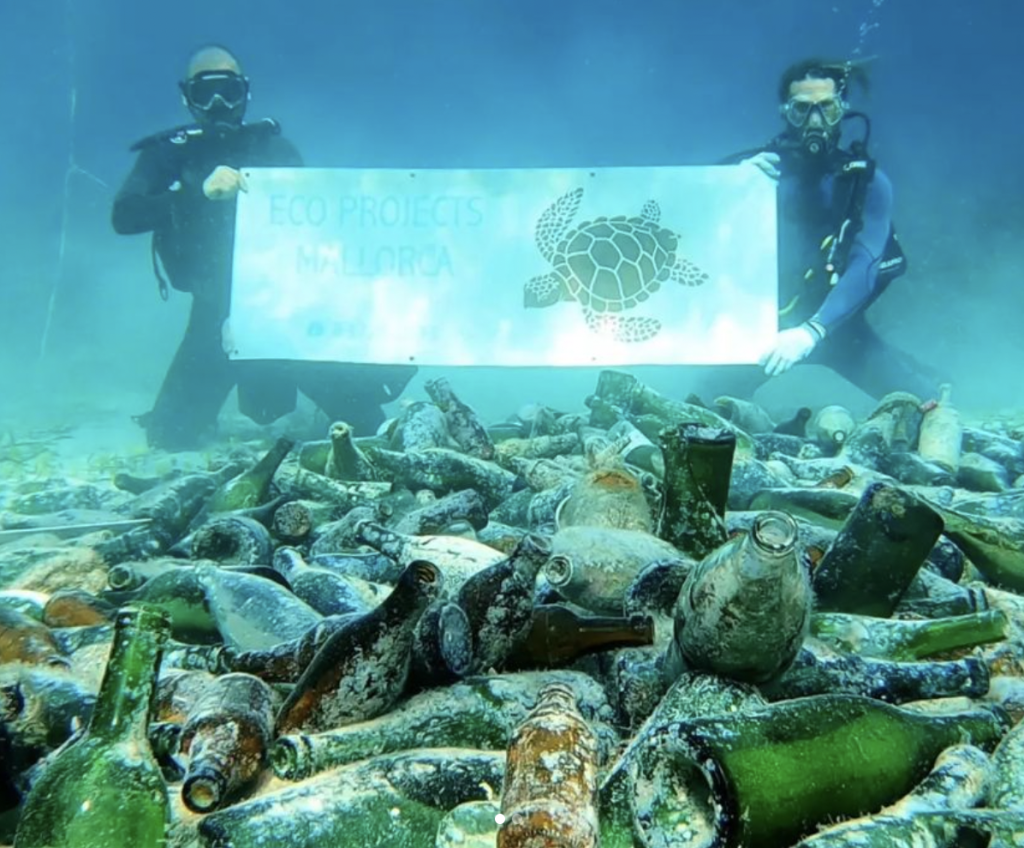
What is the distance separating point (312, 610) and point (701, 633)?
1145 mm

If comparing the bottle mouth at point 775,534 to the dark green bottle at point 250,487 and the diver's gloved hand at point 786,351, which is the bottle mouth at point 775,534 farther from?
the diver's gloved hand at point 786,351

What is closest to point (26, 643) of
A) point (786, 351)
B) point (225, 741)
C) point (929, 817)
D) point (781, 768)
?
point (225, 741)

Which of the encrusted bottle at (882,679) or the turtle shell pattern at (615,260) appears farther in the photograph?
the turtle shell pattern at (615,260)

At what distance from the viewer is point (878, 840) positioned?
100cm

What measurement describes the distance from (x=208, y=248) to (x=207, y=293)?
25.5 inches

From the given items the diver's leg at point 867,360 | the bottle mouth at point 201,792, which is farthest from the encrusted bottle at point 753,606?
the diver's leg at point 867,360

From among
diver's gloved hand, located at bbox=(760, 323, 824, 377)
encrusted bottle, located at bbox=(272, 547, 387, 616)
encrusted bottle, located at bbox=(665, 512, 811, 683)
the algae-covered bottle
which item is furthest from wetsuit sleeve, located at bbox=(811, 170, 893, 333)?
encrusted bottle, located at bbox=(665, 512, 811, 683)

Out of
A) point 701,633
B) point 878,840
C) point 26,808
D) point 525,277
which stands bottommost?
point 26,808

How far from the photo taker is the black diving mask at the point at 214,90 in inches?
381

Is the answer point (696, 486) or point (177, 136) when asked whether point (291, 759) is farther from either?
point (177, 136)

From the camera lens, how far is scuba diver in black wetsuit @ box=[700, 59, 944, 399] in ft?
31.1

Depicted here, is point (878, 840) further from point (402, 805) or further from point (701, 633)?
point (402, 805)

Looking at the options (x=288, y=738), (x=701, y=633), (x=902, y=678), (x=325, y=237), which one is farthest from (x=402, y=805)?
(x=325, y=237)

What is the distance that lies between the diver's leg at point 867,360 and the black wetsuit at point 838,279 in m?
0.01
